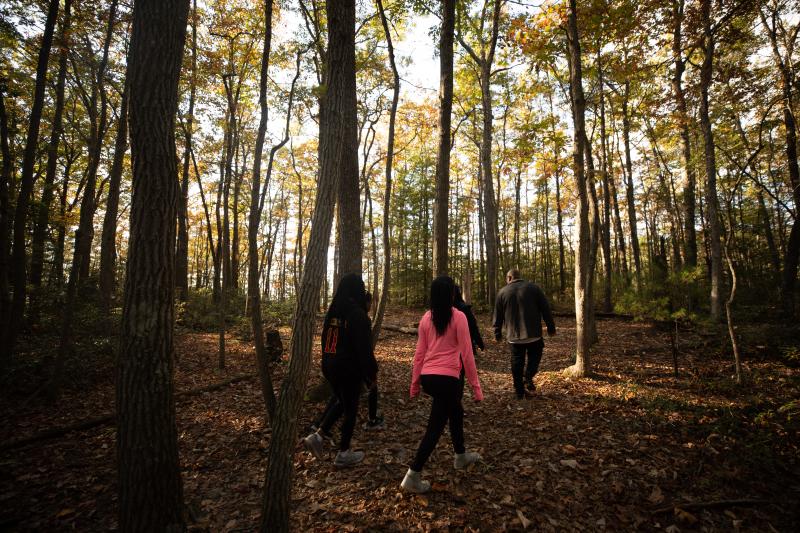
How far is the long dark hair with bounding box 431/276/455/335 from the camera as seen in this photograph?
3.56m

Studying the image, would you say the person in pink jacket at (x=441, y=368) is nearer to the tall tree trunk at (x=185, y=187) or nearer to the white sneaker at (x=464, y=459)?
the white sneaker at (x=464, y=459)

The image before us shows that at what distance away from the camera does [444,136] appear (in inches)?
285

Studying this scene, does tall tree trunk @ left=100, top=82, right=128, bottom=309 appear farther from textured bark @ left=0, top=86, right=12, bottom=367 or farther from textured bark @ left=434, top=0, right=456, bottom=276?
textured bark @ left=434, top=0, right=456, bottom=276

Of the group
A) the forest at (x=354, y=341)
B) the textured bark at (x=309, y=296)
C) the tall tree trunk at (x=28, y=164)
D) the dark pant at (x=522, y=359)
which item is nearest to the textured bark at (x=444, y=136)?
the forest at (x=354, y=341)

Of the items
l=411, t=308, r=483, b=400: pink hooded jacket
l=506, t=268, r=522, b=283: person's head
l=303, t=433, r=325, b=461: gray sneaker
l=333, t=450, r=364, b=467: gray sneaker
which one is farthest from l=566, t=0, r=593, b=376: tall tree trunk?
l=303, t=433, r=325, b=461: gray sneaker

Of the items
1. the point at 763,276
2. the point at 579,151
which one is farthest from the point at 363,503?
the point at 763,276

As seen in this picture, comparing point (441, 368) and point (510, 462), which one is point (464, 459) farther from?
point (441, 368)

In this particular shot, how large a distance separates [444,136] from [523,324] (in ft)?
14.6

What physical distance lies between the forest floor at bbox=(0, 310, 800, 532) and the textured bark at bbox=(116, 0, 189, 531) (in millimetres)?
716

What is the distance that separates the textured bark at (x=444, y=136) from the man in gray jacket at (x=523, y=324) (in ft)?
5.04

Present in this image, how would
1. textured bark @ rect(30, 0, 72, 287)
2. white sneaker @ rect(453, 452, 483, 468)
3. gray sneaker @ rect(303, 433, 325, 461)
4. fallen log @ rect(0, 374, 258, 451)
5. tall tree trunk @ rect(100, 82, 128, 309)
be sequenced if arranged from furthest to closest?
tall tree trunk @ rect(100, 82, 128, 309), textured bark @ rect(30, 0, 72, 287), fallen log @ rect(0, 374, 258, 451), gray sneaker @ rect(303, 433, 325, 461), white sneaker @ rect(453, 452, 483, 468)

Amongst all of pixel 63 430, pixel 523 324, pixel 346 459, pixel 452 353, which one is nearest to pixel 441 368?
pixel 452 353

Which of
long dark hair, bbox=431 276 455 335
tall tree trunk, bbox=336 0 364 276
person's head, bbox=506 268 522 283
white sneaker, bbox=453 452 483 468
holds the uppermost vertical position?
tall tree trunk, bbox=336 0 364 276

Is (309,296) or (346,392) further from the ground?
(309,296)
